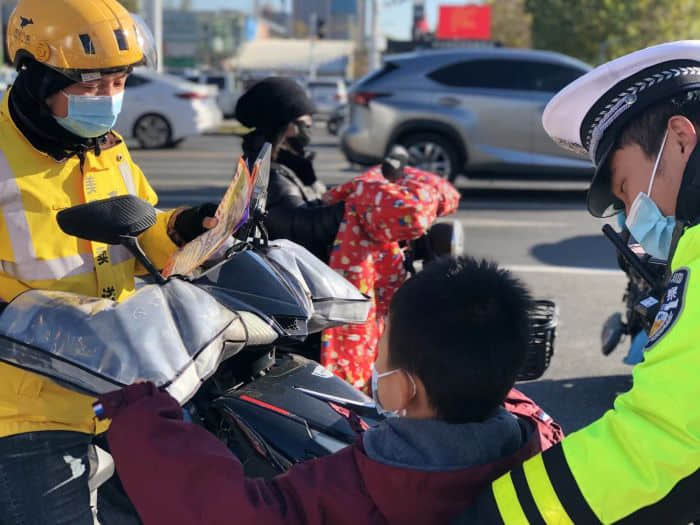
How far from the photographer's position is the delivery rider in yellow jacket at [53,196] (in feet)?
6.63

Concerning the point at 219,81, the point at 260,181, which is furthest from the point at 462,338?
the point at 219,81

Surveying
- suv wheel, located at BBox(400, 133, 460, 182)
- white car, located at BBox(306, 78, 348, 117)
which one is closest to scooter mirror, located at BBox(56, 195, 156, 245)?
suv wheel, located at BBox(400, 133, 460, 182)

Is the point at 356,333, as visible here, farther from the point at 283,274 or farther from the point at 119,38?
the point at 119,38

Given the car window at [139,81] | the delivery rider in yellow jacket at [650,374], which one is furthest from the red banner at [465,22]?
the delivery rider in yellow jacket at [650,374]

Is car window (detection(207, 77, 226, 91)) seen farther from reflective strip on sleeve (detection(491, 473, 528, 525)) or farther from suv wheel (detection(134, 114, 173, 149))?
reflective strip on sleeve (detection(491, 473, 528, 525))

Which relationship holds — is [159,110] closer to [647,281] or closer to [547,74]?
[547,74]

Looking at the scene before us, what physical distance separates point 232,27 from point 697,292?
86.1 m

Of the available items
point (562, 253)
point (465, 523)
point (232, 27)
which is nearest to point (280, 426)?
point (465, 523)

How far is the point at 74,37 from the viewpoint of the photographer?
2090mm

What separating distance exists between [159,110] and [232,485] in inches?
674

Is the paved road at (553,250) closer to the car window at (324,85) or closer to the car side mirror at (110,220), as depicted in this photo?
the car side mirror at (110,220)

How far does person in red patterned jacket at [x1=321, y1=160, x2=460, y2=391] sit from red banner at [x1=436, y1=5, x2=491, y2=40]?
40329 millimetres

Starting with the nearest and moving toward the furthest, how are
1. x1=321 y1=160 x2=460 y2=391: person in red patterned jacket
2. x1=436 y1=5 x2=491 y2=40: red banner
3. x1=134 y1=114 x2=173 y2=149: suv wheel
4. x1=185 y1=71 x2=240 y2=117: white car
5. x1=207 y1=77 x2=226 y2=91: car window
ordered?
x1=321 y1=160 x2=460 y2=391: person in red patterned jacket → x1=134 y1=114 x2=173 y2=149: suv wheel → x1=185 y1=71 x2=240 y2=117: white car → x1=207 y1=77 x2=226 y2=91: car window → x1=436 y1=5 x2=491 y2=40: red banner

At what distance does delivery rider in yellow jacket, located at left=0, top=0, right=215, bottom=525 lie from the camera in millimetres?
2021
